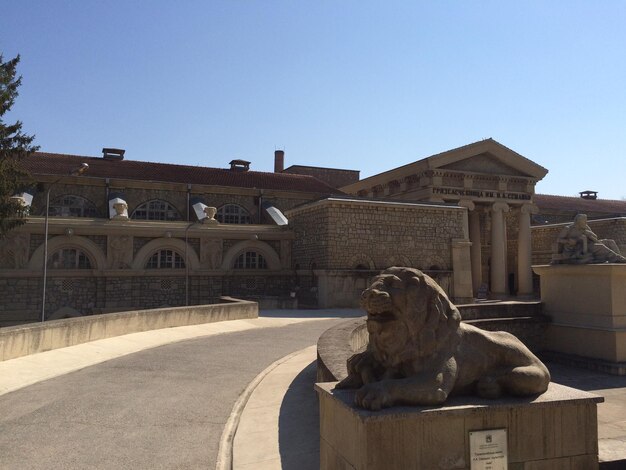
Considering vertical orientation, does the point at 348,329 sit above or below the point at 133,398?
above

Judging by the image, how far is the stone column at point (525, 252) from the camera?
37250 millimetres

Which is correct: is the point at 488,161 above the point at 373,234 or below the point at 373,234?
above

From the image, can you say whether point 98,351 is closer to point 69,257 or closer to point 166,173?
point 69,257

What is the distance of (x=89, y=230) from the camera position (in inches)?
1008

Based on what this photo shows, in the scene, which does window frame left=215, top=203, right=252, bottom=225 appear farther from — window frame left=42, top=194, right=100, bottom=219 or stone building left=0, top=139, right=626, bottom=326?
window frame left=42, top=194, right=100, bottom=219

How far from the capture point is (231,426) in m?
6.25

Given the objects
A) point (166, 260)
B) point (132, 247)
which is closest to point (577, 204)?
point (166, 260)

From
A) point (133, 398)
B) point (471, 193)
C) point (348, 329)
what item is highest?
point (471, 193)

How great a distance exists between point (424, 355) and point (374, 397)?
0.51 metres

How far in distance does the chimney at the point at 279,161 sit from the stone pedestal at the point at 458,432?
51.0m

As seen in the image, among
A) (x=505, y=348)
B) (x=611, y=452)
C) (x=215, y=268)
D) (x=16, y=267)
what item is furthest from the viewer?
(x=215, y=268)

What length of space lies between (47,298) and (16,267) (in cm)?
208

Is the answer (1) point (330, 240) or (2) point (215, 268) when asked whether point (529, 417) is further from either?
(2) point (215, 268)

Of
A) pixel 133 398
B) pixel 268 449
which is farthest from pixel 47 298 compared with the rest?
pixel 268 449
